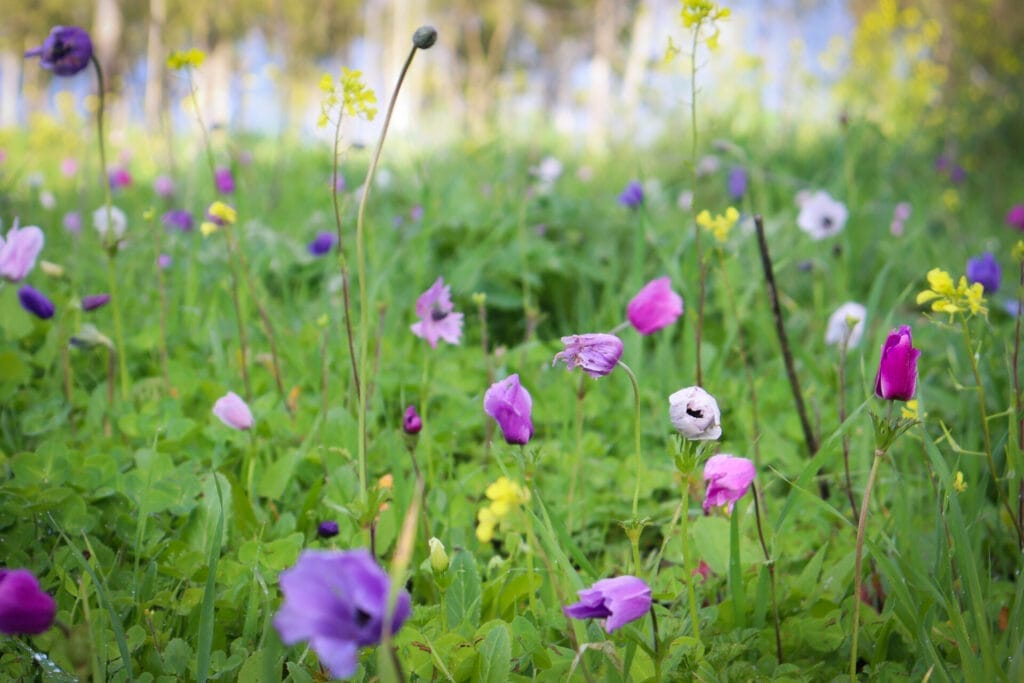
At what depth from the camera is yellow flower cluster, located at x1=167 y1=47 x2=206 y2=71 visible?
155cm

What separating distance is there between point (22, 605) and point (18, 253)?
2.17 ft

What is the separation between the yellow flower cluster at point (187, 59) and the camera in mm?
1549

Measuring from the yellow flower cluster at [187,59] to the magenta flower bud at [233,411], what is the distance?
0.71m

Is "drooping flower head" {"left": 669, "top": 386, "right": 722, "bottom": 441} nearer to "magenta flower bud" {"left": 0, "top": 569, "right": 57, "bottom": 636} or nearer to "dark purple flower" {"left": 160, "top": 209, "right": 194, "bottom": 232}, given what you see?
"magenta flower bud" {"left": 0, "top": 569, "right": 57, "bottom": 636}

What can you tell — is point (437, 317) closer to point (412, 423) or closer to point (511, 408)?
point (412, 423)

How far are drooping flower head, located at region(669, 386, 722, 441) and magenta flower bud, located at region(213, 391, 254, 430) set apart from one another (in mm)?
885

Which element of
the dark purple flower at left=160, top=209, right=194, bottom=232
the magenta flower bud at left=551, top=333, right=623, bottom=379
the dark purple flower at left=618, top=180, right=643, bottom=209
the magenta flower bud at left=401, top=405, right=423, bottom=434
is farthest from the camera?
the dark purple flower at left=160, top=209, right=194, bottom=232

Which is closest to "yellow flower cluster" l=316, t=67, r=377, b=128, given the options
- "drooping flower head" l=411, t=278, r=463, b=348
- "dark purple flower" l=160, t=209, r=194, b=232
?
"drooping flower head" l=411, t=278, r=463, b=348

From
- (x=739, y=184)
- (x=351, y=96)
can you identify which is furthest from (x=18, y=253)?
(x=739, y=184)

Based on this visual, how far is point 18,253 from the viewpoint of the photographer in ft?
3.72

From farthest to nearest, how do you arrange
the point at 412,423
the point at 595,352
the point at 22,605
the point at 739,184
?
the point at 739,184
the point at 412,423
the point at 595,352
the point at 22,605

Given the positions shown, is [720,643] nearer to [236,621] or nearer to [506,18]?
[236,621]

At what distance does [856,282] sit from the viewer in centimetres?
295

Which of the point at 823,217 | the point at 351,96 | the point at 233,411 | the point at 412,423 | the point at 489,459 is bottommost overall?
the point at 489,459
